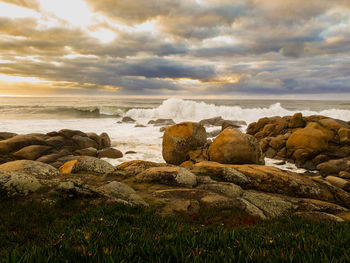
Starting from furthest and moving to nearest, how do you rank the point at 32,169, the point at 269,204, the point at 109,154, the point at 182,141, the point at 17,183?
the point at 109,154
the point at 182,141
the point at 32,169
the point at 269,204
the point at 17,183

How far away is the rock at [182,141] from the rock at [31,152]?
11697 mm

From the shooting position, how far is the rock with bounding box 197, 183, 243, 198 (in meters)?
8.53

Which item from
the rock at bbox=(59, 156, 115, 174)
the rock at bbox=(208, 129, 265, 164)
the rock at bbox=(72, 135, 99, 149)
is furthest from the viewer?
the rock at bbox=(72, 135, 99, 149)

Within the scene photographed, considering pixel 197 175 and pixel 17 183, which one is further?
pixel 197 175

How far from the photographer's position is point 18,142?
19.5 m

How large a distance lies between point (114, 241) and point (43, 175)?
7.85 metres

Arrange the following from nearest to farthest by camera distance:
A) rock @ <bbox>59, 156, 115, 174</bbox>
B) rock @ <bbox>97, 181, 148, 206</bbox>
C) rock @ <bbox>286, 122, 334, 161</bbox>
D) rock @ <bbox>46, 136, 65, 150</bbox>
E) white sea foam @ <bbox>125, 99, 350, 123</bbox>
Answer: rock @ <bbox>97, 181, 148, 206</bbox> → rock @ <bbox>59, 156, 115, 174</bbox> → rock @ <bbox>286, 122, 334, 161</bbox> → rock @ <bbox>46, 136, 65, 150</bbox> → white sea foam @ <bbox>125, 99, 350, 123</bbox>

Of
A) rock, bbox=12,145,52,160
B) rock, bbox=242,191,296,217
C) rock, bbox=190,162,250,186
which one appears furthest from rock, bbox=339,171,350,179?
rock, bbox=12,145,52,160

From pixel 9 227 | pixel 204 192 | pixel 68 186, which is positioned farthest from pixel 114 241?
pixel 204 192

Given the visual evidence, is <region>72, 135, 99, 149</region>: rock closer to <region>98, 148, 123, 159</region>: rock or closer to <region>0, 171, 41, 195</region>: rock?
<region>98, 148, 123, 159</region>: rock

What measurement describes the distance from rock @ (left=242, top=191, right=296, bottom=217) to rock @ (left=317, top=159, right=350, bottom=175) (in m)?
12.6

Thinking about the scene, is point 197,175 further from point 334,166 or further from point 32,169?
point 334,166

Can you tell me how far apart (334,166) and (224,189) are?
47.4ft

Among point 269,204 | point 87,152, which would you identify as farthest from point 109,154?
point 269,204
